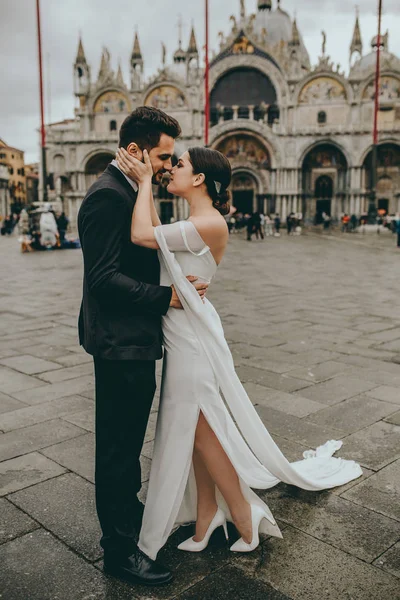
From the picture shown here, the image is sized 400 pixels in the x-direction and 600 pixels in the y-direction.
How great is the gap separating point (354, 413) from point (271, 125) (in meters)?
39.4

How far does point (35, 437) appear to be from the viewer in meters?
3.28

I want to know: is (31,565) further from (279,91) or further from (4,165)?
(4,165)

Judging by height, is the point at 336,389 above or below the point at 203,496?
below

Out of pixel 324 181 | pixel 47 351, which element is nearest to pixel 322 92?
pixel 324 181

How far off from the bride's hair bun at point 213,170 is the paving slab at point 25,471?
1.59 m

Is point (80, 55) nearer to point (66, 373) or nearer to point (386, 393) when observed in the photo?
point (66, 373)

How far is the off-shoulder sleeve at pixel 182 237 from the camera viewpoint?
79.0 inches

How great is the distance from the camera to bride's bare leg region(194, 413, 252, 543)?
2.12 m

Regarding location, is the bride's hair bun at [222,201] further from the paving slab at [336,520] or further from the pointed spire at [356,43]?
the pointed spire at [356,43]

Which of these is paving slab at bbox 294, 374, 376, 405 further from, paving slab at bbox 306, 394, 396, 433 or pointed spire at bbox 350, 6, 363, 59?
pointed spire at bbox 350, 6, 363, 59

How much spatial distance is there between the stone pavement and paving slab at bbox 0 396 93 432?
0.04ft

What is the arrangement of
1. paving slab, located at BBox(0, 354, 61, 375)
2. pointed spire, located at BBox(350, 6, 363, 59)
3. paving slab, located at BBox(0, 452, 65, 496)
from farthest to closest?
pointed spire, located at BBox(350, 6, 363, 59), paving slab, located at BBox(0, 354, 61, 375), paving slab, located at BBox(0, 452, 65, 496)

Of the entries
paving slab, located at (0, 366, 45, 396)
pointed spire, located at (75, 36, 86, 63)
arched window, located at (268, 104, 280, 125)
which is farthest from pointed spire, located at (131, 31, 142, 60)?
paving slab, located at (0, 366, 45, 396)

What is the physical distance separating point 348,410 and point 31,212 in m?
16.0
